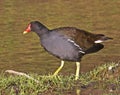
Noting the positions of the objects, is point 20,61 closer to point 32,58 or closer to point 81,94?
point 32,58

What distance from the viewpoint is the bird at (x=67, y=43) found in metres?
9.30

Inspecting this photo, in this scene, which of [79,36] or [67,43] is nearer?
[67,43]

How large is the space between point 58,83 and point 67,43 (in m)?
0.96

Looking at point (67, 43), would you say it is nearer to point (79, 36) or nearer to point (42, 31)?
point (79, 36)

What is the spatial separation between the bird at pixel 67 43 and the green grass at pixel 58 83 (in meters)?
0.34

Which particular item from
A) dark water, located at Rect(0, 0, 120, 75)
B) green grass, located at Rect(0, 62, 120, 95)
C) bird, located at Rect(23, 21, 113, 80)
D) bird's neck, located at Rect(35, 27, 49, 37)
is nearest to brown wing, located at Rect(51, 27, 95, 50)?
bird, located at Rect(23, 21, 113, 80)

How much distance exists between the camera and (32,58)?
13000 mm

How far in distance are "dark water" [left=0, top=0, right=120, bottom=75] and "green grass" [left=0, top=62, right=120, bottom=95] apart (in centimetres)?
246

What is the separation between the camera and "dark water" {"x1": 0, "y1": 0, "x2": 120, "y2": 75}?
1251cm

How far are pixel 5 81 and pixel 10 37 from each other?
22.0 ft

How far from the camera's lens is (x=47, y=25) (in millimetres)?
16859

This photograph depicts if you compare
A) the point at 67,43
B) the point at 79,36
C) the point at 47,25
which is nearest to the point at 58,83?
the point at 67,43

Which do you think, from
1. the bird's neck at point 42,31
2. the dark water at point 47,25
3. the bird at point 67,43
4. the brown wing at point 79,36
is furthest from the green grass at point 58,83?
the dark water at point 47,25

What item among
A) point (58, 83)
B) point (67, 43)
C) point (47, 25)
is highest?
point (67, 43)
